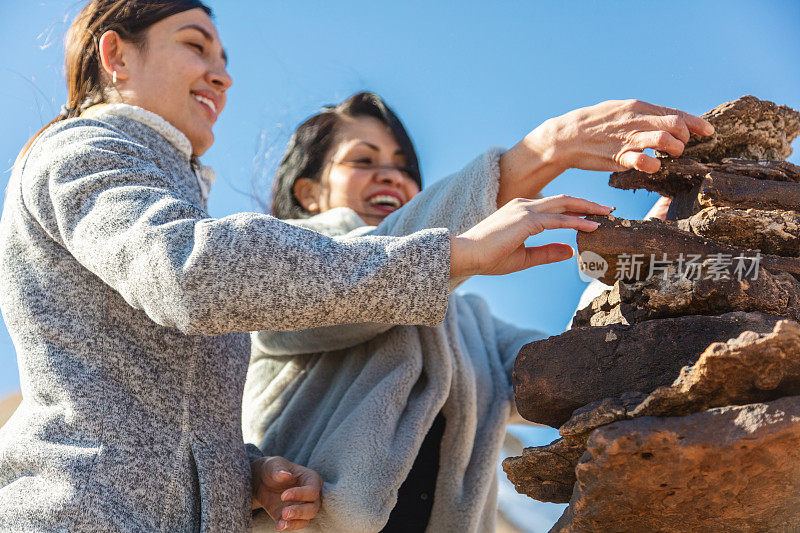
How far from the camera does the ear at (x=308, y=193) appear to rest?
2957mm

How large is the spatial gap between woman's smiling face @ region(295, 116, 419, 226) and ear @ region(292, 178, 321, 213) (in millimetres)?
33

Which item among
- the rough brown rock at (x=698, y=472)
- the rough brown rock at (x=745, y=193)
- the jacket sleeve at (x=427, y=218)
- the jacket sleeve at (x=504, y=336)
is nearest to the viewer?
the rough brown rock at (x=698, y=472)

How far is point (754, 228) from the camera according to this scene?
1499mm

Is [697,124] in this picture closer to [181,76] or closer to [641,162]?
[641,162]

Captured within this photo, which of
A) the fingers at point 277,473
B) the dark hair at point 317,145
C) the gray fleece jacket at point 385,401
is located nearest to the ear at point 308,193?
the dark hair at point 317,145

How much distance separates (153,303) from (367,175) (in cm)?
157

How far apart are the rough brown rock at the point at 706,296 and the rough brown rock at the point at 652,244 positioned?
0.15 feet

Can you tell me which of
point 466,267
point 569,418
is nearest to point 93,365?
point 466,267

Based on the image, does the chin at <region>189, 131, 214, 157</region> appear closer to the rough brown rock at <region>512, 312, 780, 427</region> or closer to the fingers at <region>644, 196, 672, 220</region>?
the rough brown rock at <region>512, 312, 780, 427</region>

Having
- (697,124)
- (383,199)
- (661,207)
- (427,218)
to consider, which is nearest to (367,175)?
(383,199)

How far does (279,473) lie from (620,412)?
89cm

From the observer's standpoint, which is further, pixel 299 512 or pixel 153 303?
pixel 299 512

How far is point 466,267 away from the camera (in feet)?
4.56

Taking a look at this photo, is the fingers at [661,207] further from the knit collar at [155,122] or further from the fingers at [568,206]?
the knit collar at [155,122]
